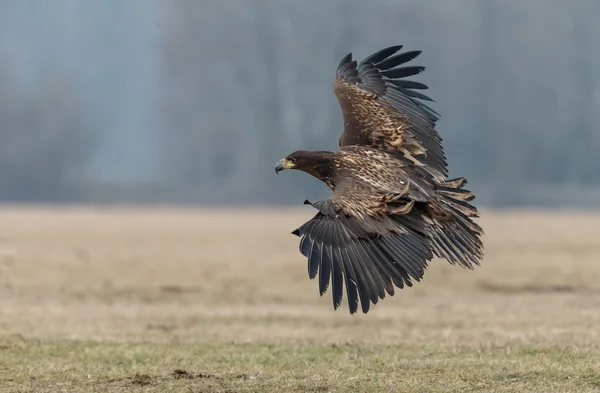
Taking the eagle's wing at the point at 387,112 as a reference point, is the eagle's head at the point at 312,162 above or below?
below

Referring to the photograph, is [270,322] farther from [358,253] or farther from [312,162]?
[358,253]

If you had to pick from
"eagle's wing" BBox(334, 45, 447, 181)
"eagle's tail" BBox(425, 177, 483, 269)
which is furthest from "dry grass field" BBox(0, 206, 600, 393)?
"eagle's wing" BBox(334, 45, 447, 181)

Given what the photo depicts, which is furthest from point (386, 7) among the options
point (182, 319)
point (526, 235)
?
point (182, 319)

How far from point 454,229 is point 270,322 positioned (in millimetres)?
8108

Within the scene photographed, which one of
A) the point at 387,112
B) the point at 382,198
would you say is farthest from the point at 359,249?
the point at 387,112

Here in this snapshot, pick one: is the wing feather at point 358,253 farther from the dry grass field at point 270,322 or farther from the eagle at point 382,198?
the dry grass field at point 270,322

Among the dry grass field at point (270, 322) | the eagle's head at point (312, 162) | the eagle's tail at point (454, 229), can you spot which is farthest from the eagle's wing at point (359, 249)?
the dry grass field at point (270, 322)

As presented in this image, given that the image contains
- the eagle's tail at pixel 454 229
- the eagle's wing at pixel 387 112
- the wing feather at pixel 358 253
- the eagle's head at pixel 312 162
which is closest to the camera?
the wing feather at pixel 358 253

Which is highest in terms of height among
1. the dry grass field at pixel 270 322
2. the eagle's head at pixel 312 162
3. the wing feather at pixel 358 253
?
the eagle's head at pixel 312 162

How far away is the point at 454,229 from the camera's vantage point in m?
9.79

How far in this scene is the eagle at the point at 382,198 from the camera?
8680mm

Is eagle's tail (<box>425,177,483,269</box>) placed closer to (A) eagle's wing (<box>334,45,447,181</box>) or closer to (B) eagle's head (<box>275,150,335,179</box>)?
(A) eagle's wing (<box>334,45,447,181</box>)

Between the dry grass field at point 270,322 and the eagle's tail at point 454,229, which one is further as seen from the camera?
the dry grass field at point 270,322

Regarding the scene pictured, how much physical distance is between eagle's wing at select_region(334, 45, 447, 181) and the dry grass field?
2.05m
